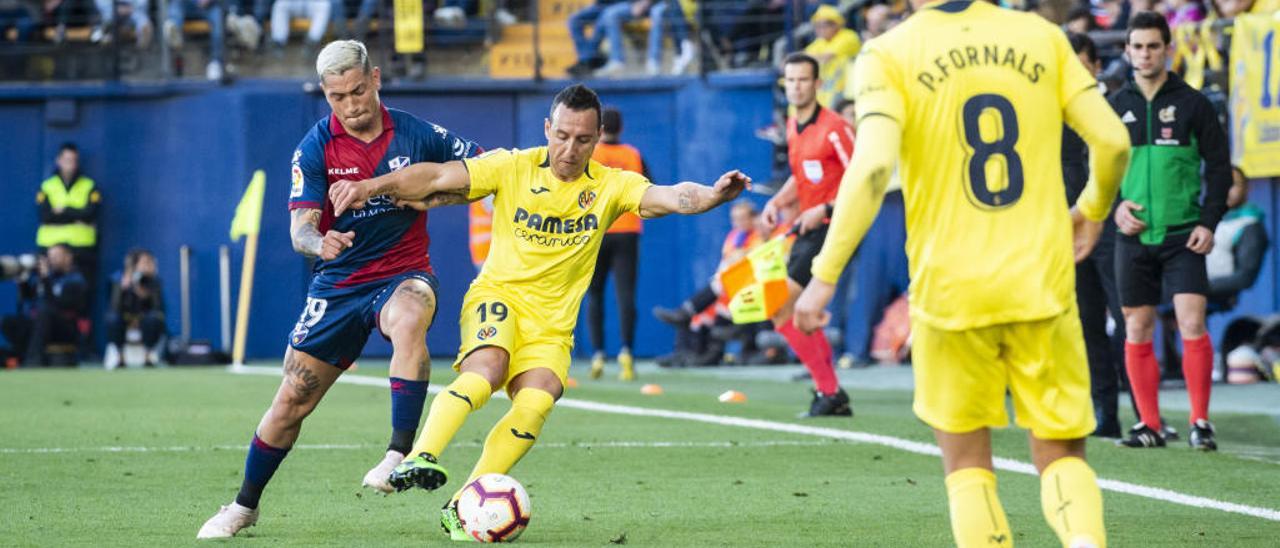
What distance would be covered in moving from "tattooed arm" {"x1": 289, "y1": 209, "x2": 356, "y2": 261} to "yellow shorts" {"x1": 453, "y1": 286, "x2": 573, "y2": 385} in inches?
21.5

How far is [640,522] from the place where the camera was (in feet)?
24.1

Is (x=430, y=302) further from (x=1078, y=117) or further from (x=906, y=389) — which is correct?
(x=906, y=389)

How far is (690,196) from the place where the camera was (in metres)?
7.21

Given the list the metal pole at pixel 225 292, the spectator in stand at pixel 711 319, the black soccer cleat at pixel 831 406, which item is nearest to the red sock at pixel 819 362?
the black soccer cleat at pixel 831 406

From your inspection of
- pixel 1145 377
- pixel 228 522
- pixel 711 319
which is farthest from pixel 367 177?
pixel 711 319

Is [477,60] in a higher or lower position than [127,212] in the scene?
higher

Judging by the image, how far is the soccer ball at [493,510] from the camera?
664 cm

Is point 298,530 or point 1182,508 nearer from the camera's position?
point 298,530

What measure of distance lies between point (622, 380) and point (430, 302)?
9380 millimetres

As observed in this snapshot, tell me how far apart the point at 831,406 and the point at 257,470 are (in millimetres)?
5909

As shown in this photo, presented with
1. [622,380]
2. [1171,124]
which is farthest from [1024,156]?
[622,380]

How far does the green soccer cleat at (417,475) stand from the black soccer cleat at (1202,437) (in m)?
5.17

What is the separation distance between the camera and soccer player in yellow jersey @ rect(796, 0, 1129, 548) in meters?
5.10

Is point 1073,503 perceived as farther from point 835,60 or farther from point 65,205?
point 65,205
